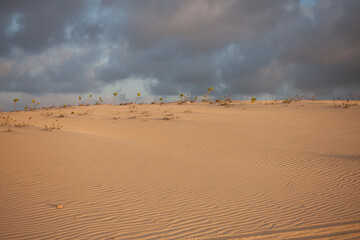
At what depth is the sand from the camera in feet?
12.8

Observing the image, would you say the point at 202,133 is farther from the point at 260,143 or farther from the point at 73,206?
the point at 73,206

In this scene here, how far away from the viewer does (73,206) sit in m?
4.75

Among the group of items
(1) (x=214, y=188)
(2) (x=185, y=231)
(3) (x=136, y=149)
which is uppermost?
(3) (x=136, y=149)

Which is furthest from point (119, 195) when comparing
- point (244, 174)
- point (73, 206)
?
point (244, 174)

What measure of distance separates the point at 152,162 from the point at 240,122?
924 centimetres

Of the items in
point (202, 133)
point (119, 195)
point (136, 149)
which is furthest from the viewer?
point (202, 133)

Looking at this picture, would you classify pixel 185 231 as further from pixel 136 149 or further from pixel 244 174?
pixel 136 149

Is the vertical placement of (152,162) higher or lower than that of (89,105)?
lower

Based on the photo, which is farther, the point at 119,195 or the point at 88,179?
the point at 88,179

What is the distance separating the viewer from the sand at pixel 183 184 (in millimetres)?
3896

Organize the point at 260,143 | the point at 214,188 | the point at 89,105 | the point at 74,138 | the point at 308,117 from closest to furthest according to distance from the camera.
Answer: the point at 214,188, the point at 260,143, the point at 74,138, the point at 308,117, the point at 89,105

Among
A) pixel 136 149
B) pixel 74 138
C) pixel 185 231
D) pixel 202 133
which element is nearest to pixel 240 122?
pixel 202 133

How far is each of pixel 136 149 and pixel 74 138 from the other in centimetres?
378

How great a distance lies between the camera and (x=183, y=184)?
6023 millimetres
